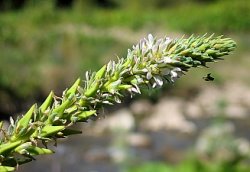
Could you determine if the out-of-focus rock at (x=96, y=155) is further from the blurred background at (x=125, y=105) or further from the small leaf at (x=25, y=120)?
the small leaf at (x=25, y=120)

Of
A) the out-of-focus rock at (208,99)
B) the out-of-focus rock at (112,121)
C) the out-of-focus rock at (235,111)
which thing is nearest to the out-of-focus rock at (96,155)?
the out-of-focus rock at (112,121)

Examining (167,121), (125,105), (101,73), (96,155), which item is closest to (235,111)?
(167,121)

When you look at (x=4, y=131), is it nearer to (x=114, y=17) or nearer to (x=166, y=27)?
(x=166, y=27)

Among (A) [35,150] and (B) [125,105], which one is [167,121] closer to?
(B) [125,105]

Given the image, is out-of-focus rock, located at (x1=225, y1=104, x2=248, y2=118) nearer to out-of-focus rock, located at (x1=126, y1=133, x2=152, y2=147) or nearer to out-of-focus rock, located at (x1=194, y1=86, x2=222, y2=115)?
out-of-focus rock, located at (x1=194, y1=86, x2=222, y2=115)

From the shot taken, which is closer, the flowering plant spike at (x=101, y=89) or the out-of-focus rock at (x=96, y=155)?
the flowering plant spike at (x=101, y=89)

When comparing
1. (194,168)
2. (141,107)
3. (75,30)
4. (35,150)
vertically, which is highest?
(75,30)
